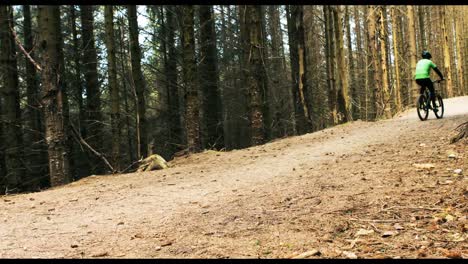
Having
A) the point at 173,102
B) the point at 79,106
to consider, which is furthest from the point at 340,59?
the point at 79,106

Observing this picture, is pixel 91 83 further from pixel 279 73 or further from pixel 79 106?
pixel 279 73

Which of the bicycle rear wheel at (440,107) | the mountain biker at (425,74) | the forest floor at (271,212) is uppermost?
the mountain biker at (425,74)

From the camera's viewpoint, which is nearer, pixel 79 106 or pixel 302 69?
pixel 302 69

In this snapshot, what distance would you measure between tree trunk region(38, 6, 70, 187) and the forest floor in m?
1.75

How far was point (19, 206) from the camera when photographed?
21.5 feet

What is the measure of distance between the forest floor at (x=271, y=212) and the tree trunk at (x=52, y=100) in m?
1.75

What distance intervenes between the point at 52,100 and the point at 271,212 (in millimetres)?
6327

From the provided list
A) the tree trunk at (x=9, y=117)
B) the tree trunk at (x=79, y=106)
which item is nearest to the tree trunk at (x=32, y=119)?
the tree trunk at (x=79, y=106)

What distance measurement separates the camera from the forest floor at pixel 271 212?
4.11m

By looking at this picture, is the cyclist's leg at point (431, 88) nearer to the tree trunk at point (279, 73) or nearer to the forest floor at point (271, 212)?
the forest floor at point (271, 212)

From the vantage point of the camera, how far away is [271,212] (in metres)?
5.11

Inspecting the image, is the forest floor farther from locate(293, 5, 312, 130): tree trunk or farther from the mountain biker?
locate(293, 5, 312, 130): tree trunk
